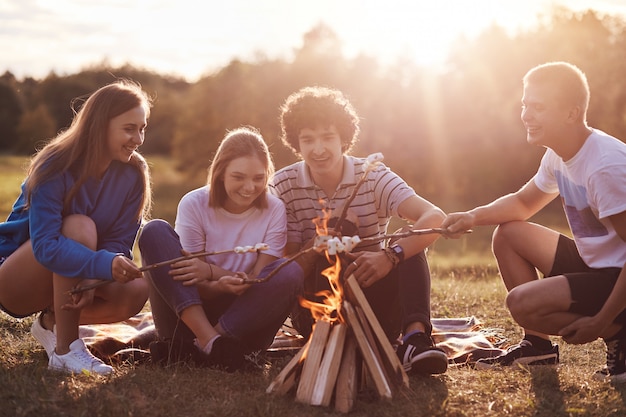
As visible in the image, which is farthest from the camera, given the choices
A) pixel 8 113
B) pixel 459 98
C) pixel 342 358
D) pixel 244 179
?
pixel 8 113

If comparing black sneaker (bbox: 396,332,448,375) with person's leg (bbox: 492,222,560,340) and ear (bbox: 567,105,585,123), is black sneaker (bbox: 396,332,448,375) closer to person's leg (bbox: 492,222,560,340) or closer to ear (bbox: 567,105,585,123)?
person's leg (bbox: 492,222,560,340)

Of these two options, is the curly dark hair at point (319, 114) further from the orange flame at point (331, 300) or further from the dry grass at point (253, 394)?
the dry grass at point (253, 394)

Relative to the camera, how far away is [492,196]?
19.6m

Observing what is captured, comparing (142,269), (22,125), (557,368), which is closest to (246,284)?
(142,269)

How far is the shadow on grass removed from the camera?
346cm

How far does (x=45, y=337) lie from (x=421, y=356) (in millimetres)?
2291

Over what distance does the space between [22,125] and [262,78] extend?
28.7 ft

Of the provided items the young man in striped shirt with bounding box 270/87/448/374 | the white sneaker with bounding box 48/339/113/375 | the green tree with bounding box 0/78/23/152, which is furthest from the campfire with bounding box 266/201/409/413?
the green tree with bounding box 0/78/23/152

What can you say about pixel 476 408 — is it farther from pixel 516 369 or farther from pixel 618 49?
pixel 618 49

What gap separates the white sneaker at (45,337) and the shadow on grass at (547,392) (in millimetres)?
2787

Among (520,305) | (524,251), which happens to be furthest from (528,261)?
(520,305)

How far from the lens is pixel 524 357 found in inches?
168

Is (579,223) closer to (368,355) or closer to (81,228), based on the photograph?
(368,355)

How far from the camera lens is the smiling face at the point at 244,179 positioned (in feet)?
13.8
